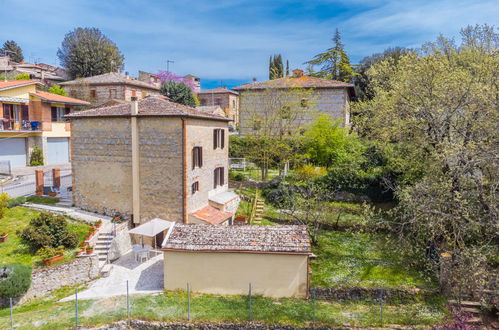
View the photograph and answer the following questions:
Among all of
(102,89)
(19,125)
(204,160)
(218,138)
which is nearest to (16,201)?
(204,160)

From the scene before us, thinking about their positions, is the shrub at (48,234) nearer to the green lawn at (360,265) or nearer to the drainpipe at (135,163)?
the drainpipe at (135,163)

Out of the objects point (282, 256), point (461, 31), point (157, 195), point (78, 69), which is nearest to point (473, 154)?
point (282, 256)

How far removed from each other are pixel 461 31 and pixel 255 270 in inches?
694

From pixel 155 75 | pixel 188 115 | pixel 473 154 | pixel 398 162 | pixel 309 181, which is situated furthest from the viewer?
pixel 155 75

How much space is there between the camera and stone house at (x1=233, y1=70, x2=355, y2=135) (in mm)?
32125

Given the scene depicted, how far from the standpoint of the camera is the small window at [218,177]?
23.5 metres

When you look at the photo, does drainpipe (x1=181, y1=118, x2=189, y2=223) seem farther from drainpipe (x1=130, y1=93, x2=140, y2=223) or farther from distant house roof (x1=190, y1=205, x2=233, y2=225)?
drainpipe (x1=130, y1=93, x2=140, y2=223)

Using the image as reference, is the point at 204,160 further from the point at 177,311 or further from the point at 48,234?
the point at 177,311

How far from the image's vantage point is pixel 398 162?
2356 centimetres

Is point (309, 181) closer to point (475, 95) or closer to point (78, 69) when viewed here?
point (475, 95)

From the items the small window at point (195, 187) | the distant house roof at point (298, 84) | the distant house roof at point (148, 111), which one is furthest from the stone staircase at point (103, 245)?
the distant house roof at point (298, 84)

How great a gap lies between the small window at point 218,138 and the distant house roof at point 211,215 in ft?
14.0

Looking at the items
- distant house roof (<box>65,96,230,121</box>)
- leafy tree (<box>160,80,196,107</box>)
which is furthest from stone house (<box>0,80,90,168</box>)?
distant house roof (<box>65,96,230,121</box>)

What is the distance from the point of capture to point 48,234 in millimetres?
15953
